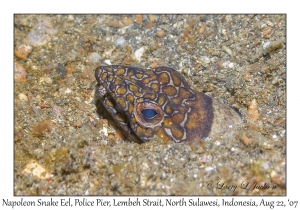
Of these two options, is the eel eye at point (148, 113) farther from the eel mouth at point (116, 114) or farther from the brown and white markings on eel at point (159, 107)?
the eel mouth at point (116, 114)

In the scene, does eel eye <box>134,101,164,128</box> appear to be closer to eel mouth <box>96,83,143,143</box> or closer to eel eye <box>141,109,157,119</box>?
eel eye <box>141,109,157,119</box>

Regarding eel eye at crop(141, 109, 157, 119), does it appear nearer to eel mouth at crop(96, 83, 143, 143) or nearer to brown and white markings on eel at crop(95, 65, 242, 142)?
brown and white markings on eel at crop(95, 65, 242, 142)

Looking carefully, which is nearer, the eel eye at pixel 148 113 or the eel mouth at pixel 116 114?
the eel eye at pixel 148 113

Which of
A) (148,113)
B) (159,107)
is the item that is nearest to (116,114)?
(148,113)

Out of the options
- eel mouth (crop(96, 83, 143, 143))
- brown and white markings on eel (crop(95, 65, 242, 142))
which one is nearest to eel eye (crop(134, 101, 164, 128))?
brown and white markings on eel (crop(95, 65, 242, 142))

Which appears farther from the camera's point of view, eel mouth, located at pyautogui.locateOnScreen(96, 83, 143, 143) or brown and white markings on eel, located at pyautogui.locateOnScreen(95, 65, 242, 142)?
eel mouth, located at pyautogui.locateOnScreen(96, 83, 143, 143)

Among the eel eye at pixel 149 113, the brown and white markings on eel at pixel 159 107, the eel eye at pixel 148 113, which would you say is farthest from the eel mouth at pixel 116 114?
the eel eye at pixel 149 113

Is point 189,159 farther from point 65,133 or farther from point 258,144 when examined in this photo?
point 65,133

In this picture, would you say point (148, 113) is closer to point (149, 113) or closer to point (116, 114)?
point (149, 113)
